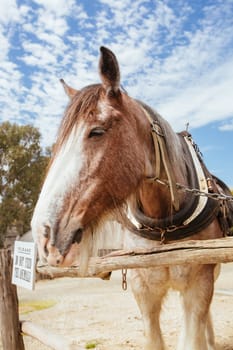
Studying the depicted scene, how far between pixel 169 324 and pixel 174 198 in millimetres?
3507

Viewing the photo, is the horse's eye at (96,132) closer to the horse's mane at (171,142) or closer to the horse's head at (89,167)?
the horse's head at (89,167)

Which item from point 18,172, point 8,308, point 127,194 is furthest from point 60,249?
point 18,172

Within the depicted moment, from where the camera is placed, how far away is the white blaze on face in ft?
4.85

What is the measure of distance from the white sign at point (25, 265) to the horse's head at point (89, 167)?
1.16 m

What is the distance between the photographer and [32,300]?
859 cm

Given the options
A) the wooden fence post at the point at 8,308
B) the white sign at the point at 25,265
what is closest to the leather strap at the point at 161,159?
the white sign at the point at 25,265

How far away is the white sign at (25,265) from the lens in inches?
105

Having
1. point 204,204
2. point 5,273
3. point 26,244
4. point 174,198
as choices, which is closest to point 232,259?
point 174,198

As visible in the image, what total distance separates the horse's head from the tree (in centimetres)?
1903

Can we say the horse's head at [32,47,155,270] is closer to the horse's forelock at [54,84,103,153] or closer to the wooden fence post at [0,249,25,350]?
the horse's forelock at [54,84,103,153]

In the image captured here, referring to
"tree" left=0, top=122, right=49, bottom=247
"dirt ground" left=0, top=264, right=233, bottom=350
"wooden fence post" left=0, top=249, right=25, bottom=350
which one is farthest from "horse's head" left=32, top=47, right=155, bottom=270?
"tree" left=0, top=122, right=49, bottom=247

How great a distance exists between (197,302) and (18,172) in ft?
65.9

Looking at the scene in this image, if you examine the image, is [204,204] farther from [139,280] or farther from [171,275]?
[139,280]

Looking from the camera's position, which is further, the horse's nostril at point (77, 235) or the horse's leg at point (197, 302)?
the horse's leg at point (197, 302)
